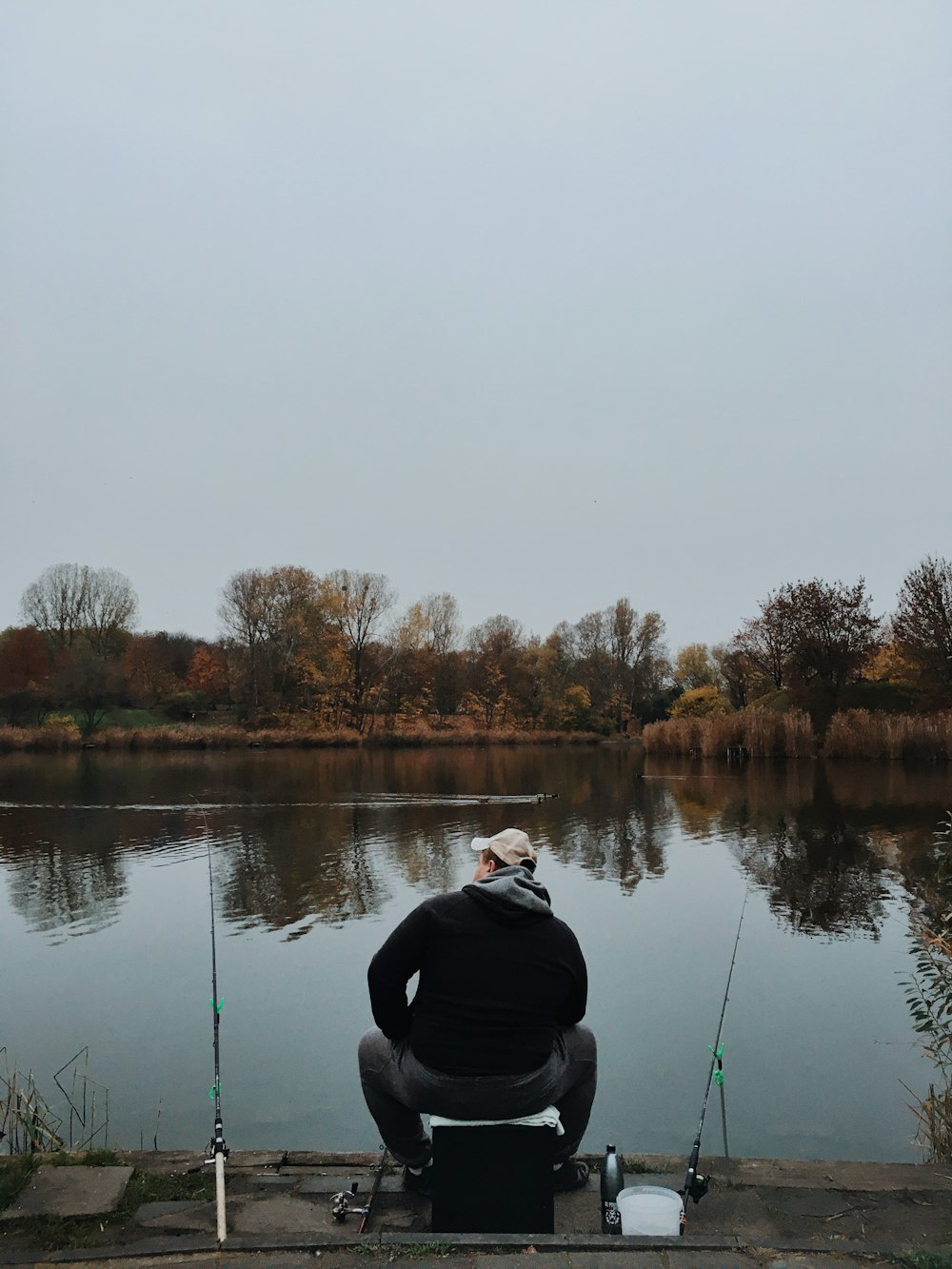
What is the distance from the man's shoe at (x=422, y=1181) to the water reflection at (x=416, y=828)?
6.38 metres

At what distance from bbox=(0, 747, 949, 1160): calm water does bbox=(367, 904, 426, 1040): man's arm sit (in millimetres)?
2349

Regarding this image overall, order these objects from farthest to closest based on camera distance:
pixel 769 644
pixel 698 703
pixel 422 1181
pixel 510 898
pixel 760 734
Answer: pixel 698 703
pixel 769 644
pixel 760 734
pixel 422 1181
pixel 510 898

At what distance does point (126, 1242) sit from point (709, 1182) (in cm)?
206

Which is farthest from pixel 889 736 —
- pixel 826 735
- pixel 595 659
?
pixel 595 659

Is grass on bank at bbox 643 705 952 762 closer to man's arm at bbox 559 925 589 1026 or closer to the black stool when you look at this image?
man's arm at bbox 559 925 589 1026

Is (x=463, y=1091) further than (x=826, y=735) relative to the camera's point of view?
No

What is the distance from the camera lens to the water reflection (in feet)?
36.7

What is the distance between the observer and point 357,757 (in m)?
37.3

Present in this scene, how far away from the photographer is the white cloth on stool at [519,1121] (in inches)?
119

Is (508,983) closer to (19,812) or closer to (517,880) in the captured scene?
(517,880)

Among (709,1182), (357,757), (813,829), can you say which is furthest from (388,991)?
(357,757)

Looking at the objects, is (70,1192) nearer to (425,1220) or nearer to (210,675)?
(425,1220)

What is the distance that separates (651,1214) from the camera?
3021mm

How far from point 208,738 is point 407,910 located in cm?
3457
